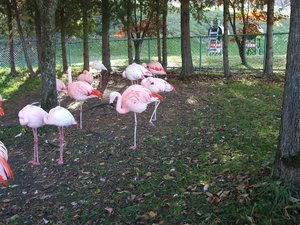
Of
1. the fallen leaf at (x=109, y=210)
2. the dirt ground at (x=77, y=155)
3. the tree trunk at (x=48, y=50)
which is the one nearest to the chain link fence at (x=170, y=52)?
the dirt ground at (x=77, y=155)

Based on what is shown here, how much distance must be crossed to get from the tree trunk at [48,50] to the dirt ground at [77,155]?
0.77m

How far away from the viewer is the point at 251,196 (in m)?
3.99

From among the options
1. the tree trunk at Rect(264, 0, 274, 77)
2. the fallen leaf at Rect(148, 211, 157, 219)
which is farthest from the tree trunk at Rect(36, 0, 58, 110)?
the tree trunk at Rect(264, 0, 274, 77)

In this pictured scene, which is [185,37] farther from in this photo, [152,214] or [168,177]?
[152,214]

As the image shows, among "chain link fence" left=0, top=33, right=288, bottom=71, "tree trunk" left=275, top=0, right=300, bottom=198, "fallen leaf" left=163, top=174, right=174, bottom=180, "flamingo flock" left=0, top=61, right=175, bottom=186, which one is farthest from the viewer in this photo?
"chain link fence" left=0, top=33, right=288, bottom=71

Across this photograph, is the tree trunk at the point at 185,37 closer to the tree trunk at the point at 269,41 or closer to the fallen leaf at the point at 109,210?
the tree trunk at the point at 269,41

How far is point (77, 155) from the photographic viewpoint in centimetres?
629

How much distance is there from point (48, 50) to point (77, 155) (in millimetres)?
2619

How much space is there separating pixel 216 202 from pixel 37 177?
9.35ft

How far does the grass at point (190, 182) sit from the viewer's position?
3928mm

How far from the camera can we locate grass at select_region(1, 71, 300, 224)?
12.9 ft

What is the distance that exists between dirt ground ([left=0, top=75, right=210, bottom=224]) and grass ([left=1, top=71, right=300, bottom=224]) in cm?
3

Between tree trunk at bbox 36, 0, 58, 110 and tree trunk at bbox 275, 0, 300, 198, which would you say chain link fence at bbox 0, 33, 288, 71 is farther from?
tree trunk at bbox 275, 0, 300, 198

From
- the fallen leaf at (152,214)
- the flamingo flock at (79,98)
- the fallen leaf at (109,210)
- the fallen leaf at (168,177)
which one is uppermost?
the flamingo flock at (79,98)
